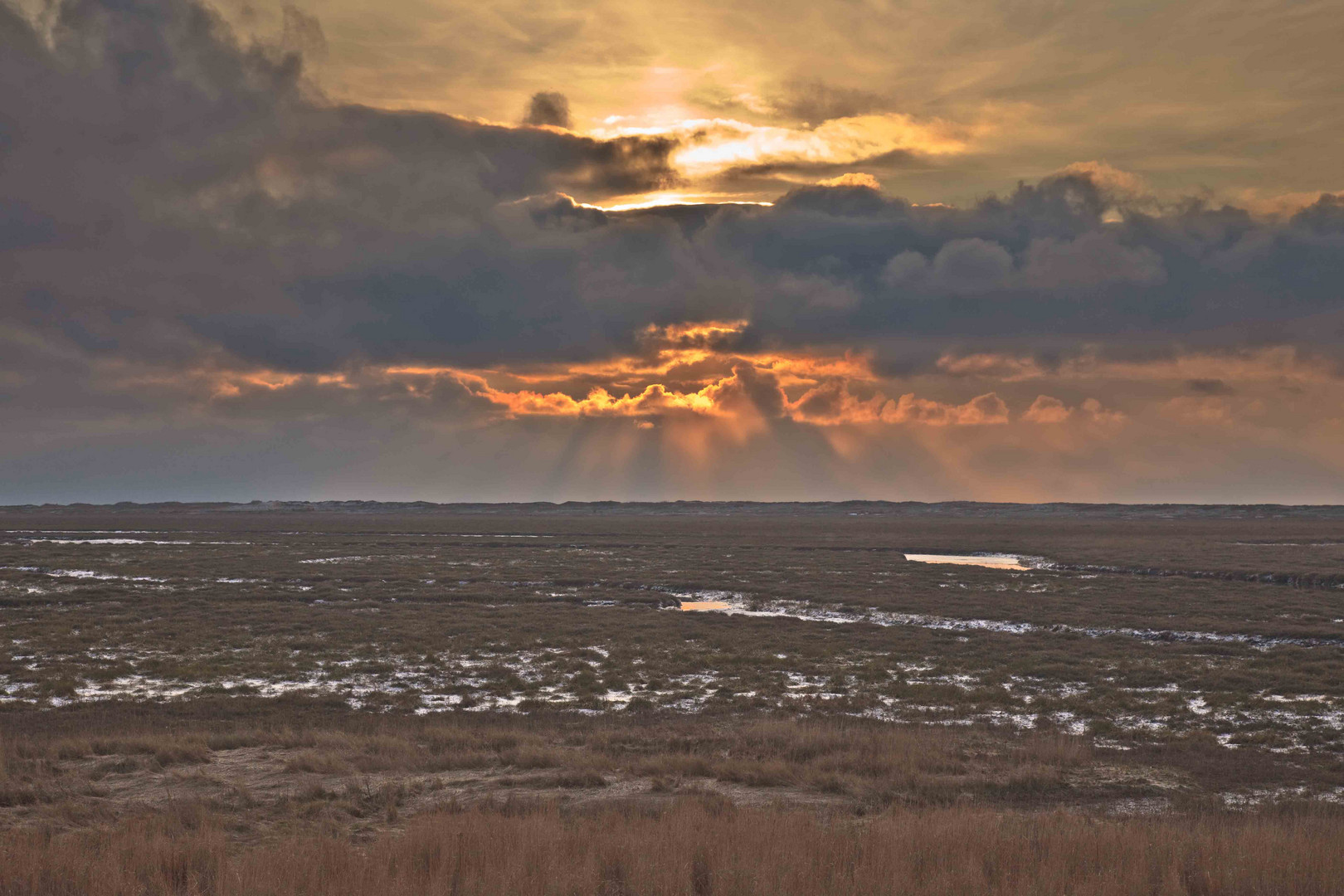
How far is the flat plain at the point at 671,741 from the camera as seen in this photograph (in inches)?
416

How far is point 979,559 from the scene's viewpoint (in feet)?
Answer: 257

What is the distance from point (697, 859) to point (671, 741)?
24.0ft

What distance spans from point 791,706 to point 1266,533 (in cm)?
11678

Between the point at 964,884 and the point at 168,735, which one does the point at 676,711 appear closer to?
the point at 168,735

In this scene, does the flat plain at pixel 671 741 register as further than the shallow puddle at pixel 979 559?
No

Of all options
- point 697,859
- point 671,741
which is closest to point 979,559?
point 671,741

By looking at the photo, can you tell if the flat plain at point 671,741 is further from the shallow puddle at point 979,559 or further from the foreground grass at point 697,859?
the shallow puddle at point 979,559

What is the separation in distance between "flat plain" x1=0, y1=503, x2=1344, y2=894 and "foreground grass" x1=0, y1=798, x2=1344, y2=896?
5 cm

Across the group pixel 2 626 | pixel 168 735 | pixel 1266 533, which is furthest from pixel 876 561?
pixel 1266 533

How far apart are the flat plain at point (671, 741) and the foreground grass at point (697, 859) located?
48 mm

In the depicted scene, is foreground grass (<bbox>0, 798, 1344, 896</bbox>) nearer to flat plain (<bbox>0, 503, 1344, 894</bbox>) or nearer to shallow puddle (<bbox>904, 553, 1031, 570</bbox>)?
flat plain (<bbox>0, 503, 1344, 894</bbox>)

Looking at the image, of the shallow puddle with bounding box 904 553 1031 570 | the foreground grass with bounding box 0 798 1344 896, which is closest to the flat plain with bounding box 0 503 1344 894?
the foreground grass with bounding box 0 798 1344 896

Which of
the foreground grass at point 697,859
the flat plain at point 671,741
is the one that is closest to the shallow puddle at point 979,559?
the flat plain at point 671,741

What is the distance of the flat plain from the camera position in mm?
10562
